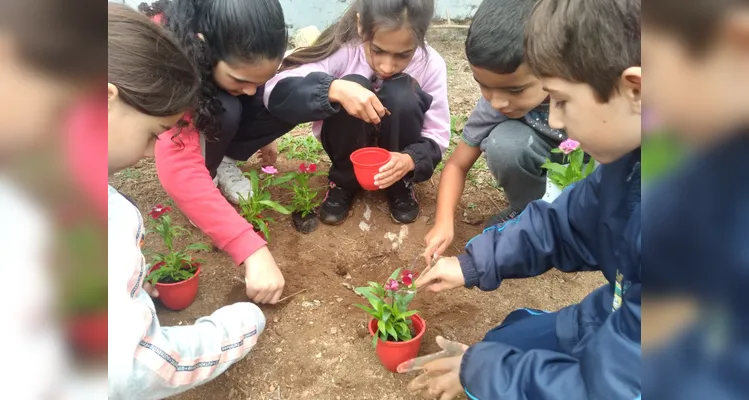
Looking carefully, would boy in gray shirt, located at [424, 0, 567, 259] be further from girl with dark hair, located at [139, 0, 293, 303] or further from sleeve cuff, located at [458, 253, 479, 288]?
girl with dark hair, located at [139, 0, 293, 303]

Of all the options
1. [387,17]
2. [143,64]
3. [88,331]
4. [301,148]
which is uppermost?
[88,331]

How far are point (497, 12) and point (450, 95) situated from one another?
2040 mm

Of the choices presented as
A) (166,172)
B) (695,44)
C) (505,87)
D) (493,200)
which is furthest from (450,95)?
(695,44)

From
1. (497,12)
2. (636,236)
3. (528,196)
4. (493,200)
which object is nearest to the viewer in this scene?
(636,236)

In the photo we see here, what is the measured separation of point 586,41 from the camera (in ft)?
3.69

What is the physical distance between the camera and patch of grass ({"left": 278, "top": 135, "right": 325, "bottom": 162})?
314 centimetres

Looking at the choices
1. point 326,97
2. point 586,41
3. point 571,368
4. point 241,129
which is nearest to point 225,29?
point 326,97

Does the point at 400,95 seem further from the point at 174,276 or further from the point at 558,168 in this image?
the point at 174,276

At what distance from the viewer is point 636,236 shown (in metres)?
1.19

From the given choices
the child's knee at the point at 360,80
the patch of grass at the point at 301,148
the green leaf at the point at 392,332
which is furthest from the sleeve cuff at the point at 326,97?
the green leaf at the point at 392,332

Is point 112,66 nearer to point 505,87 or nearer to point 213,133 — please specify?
point 213,133

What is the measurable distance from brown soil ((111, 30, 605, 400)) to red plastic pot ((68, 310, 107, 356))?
1.29 meters

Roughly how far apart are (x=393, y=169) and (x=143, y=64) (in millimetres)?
1114

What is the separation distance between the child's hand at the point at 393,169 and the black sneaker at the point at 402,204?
0.21 m
